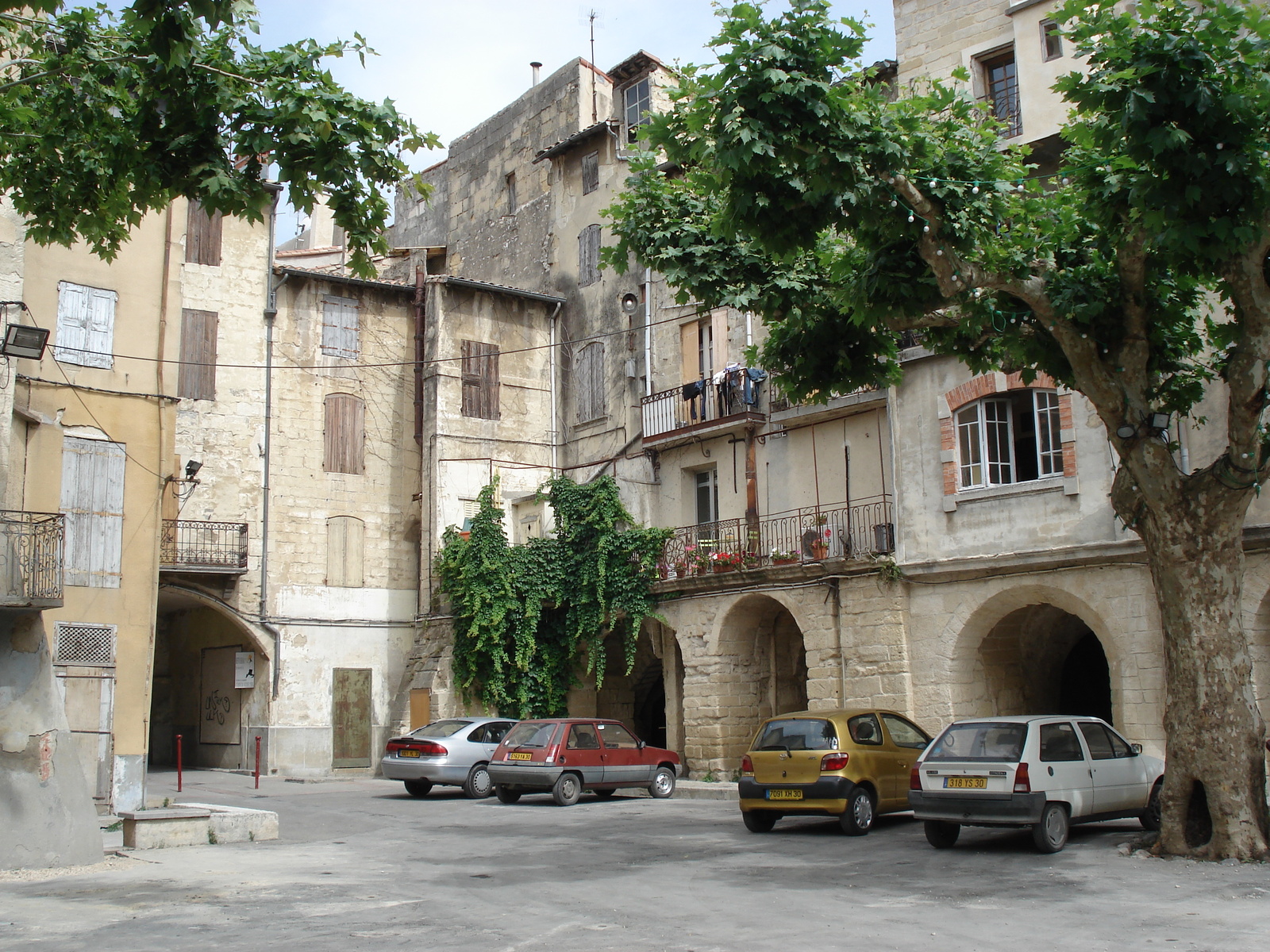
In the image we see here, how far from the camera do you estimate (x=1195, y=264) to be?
35.8 feet

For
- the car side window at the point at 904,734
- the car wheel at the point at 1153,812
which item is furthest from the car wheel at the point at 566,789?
the car wheel at the point at 1153,812

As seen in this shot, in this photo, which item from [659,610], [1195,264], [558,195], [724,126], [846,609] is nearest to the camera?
[724,126]

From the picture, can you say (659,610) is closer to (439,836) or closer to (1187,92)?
(439,836)

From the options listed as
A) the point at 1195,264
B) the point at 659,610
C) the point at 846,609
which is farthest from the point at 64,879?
the point at 659,610

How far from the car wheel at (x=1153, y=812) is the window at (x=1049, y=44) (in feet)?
40.1

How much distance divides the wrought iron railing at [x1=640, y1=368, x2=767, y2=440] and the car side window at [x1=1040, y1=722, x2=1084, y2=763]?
12404 millimetres

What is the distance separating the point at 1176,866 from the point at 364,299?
23.5 m

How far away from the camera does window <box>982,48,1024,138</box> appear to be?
20375 mm

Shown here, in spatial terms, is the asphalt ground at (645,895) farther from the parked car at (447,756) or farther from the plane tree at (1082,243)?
the parked car at (447,756)

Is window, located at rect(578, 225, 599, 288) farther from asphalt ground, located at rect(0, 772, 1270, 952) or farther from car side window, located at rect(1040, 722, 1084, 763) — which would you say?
car side window, located at rect(1040, 722, 1084, 763)

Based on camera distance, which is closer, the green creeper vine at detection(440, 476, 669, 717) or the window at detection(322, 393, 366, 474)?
Result: the green creeper vine at detection(440, 476, 669, 717)

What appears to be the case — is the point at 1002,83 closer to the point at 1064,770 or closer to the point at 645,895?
the point at 1064,770

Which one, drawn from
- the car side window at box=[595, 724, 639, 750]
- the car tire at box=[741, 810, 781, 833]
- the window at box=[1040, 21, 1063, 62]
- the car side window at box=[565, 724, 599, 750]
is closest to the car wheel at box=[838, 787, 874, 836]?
the car tire at box=[741, 810, 781, 833]

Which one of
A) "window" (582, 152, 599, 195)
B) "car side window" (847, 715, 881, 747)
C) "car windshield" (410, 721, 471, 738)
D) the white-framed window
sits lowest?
"car windshield" (410, 721, 471, 738)
